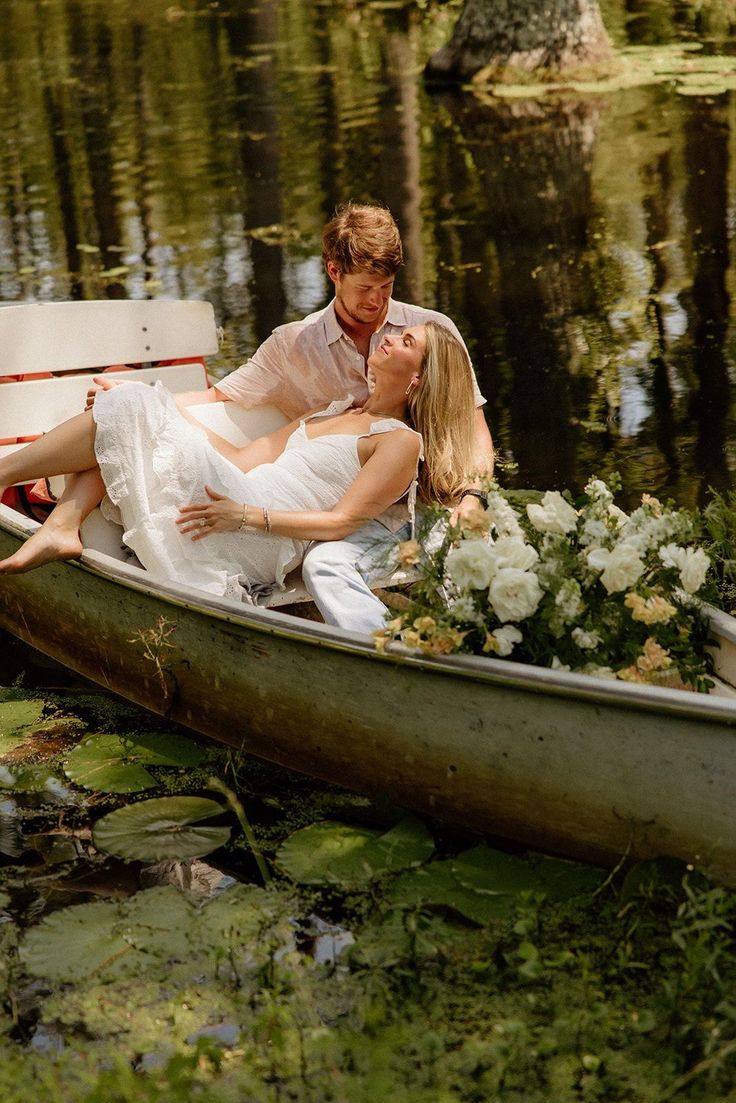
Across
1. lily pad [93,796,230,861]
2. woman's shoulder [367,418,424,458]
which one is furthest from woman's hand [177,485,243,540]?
lily pad [93,796,230,861]

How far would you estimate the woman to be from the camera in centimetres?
414

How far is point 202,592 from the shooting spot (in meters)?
3.97

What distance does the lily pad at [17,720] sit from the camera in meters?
4.40

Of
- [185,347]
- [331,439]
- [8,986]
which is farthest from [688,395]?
[8,986]

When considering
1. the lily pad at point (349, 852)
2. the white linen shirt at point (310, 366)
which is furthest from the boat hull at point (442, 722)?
the white linen shirt at point (310, 366)

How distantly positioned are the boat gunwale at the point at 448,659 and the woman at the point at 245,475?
0.44 ft

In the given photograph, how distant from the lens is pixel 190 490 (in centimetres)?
427

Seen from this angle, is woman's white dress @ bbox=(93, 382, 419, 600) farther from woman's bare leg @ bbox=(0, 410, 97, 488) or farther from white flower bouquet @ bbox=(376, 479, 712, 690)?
white flower bouquet @ bbox=(376, 479, 712, 690)

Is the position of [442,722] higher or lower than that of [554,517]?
lower

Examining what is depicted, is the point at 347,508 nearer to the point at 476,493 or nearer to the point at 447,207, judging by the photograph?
the point at 476,493

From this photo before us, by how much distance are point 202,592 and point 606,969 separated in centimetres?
158

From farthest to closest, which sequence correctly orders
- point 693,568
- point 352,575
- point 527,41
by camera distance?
point 527,41 → point 352,575 → point 693,568

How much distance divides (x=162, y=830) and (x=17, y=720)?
3.15ft

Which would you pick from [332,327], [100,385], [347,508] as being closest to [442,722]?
[347,508]
